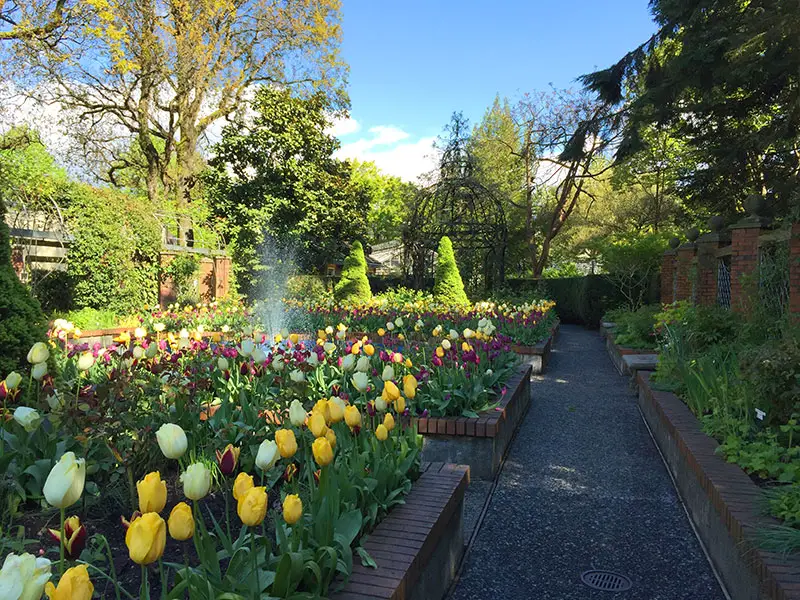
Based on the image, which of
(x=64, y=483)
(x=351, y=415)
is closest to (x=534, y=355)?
(x=351, y=415)

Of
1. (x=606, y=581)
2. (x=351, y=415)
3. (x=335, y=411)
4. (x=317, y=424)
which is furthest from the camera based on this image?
(x=606, y=581)

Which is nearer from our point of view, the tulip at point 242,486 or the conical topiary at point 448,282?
the tulip at point 242,486

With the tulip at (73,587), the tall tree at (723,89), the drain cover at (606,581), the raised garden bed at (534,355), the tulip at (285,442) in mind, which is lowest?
the drain cover at (606,581)

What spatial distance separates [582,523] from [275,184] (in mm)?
21050

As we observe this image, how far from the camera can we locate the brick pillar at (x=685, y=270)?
9.81m

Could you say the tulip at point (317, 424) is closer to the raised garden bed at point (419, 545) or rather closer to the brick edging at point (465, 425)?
the raised garden bed at point (419, 545)

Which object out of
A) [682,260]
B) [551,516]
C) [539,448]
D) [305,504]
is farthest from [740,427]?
[682,260]

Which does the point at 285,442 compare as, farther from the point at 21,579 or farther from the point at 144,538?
the point at 21,579

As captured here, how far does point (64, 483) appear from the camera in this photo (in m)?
1.27

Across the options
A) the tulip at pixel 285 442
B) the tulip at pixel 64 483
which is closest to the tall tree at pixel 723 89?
the tulip at pixel 285 442

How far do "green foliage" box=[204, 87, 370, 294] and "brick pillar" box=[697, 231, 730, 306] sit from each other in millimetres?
15853

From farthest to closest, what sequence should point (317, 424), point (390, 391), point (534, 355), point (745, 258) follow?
1. point (534, 355)
2. point (745, 258)
3. point (390, 391)
4. point (317, 424)

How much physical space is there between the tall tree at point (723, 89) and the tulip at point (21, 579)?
19.1ft

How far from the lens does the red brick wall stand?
6.16 meters
